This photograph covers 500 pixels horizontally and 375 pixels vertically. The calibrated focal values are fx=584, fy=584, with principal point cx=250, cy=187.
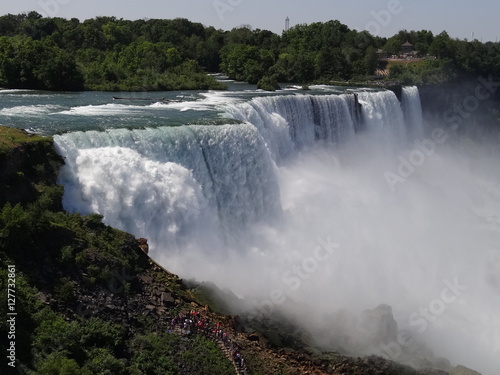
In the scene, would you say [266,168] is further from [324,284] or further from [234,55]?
[234,55]

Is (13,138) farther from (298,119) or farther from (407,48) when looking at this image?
(407,48)

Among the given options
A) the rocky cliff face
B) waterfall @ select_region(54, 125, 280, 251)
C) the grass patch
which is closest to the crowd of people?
waterfall @ select_region(54, 125, 280, 251)

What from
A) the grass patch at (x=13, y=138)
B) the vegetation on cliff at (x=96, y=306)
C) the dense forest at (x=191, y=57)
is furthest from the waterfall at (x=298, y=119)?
the vegetation on cliff at (x=96, y=306)

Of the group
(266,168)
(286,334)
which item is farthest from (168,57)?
(286,334)

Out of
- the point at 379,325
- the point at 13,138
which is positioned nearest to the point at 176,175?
the point at 13,138

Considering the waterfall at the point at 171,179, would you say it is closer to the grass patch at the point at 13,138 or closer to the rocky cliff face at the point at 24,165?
the rocky cliff face at the point at 24,165

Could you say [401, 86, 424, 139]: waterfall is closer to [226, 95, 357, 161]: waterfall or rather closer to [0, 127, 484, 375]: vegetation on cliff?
[226, 95, 357, 161]: waterfall
